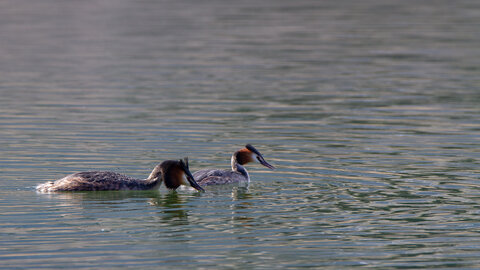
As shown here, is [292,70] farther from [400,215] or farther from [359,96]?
[400,215]

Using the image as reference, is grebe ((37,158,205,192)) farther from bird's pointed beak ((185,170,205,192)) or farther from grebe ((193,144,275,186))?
grebe ((193,144,275,186))

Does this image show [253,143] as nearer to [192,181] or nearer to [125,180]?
[192,181]

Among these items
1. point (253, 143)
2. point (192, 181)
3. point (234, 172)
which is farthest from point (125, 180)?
point (253, 143)

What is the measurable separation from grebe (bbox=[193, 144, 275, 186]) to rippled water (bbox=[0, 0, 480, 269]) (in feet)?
0.86

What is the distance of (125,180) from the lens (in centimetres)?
1630

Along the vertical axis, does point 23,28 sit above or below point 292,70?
above

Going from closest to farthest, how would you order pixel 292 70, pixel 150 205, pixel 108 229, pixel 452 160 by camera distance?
1. pixel 108 229
2. pixel 150 205
3. pixel 452 160
4. pixel 292 70

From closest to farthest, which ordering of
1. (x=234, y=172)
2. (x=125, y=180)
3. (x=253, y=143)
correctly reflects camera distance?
(x=125, y=180) < (x=234, y=172) < (x=253, y=143)

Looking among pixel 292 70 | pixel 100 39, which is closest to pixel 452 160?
pixel 292 70

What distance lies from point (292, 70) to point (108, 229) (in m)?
20.7

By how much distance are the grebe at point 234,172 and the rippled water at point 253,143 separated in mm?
262

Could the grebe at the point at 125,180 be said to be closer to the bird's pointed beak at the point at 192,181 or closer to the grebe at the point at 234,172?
the bird's pointed beak at the point at 192,181

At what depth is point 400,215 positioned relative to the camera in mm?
14539

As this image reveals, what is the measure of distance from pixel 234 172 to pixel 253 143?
10.9 ft
